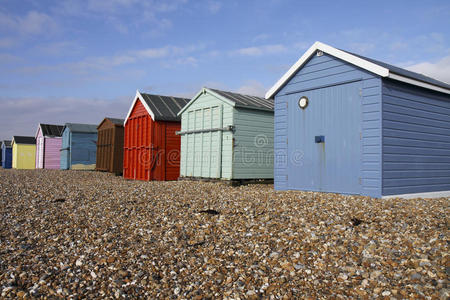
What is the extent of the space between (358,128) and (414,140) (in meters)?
1.85

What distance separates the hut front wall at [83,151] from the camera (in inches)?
1188

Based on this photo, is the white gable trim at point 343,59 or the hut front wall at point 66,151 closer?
the white gable trim at point 343,59

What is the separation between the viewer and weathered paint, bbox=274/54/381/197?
9.36m

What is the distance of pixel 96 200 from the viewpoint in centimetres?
1016

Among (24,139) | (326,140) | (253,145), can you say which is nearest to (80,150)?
(24,139)

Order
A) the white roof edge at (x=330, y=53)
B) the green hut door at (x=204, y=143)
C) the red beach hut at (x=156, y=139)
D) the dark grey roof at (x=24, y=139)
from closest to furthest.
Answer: the white roof edge at (x=330, y=53) → the green hut door at (x=204, y=143) → the red beach hut at (x=156, y=139) → the dark grey roof at (x=24, y=139)

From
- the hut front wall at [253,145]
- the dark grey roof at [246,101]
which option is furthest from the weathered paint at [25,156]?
the hut front wall at [253,145]

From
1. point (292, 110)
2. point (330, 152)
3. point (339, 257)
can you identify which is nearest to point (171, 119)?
point (292, 110)

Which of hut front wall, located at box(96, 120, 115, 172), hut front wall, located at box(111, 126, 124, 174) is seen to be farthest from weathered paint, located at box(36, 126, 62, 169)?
hut front wall, located at box(111, 126, 124, 174)

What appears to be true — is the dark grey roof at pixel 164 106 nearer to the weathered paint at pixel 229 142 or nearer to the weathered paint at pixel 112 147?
the weathered paint at pixel 229 142

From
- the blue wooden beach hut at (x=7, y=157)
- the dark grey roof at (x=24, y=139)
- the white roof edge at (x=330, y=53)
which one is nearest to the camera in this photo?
the white roof edge at (x=330, y=53)

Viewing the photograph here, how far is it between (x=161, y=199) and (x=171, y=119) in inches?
349

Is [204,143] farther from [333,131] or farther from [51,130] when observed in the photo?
[51,130]

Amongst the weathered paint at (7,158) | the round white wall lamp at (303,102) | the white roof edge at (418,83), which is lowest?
the weathered paint at (7,158)
